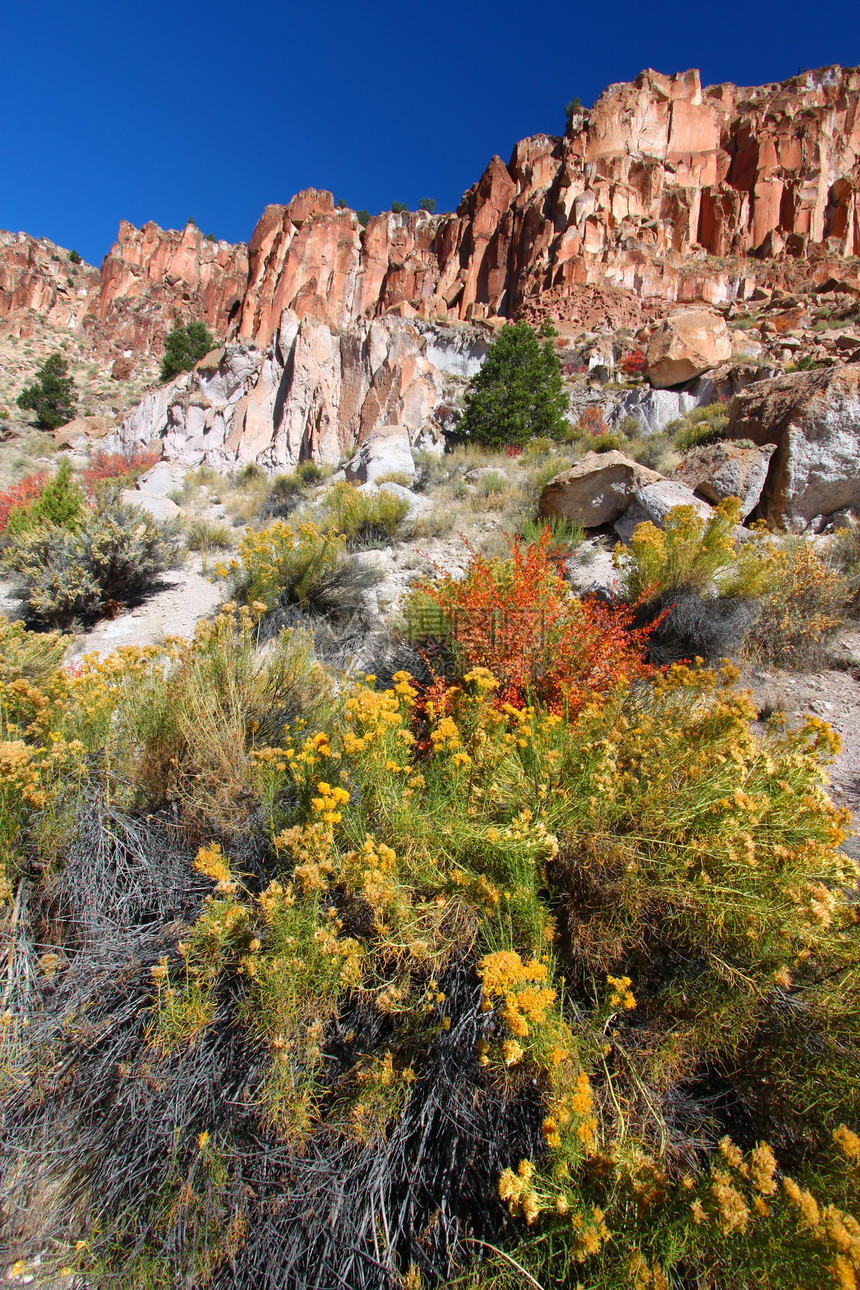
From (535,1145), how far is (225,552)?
301 inches

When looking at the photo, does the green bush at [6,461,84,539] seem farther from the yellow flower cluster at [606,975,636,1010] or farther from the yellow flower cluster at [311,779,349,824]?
the yellow flower cluster at [606,975,636,1010]

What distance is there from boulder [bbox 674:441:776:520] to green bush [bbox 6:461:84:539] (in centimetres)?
768

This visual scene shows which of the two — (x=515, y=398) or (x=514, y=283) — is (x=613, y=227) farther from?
(x=515, y=398)

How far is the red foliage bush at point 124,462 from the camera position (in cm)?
1661

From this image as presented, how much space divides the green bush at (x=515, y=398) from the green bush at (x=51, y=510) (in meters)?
10.2

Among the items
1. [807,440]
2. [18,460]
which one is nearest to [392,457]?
[807,440]

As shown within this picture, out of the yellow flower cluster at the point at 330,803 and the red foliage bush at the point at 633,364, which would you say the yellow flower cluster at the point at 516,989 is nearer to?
the yellow flower cluster at the point at 330,803

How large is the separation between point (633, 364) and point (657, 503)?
20021mm

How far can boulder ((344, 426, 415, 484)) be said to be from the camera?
10953 mm

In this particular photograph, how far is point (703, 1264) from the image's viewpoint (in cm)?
118

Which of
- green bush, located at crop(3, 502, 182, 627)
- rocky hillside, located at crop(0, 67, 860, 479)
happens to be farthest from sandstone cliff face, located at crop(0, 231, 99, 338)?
green bush, located at crop(3, 502, 182, 627)

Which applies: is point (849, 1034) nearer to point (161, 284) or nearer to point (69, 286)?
point (161, 284)

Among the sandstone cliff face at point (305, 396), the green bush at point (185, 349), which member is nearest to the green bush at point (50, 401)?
the green bush at point (185, 349)

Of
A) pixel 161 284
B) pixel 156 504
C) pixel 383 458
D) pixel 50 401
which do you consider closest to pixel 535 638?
pixel 156 504
